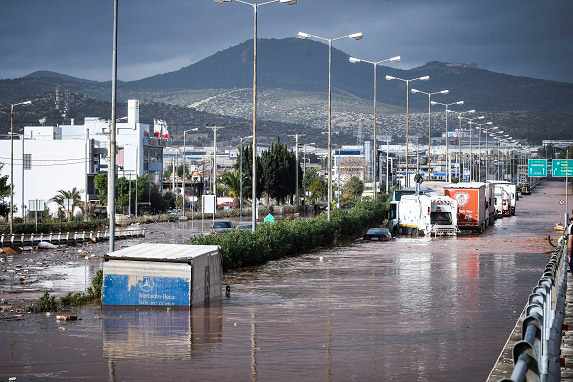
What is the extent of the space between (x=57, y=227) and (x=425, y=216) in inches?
999

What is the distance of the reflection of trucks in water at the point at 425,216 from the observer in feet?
186

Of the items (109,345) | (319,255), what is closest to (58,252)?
(319,255)

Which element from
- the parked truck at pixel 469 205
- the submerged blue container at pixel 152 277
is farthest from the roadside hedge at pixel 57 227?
the submerged blue container at pixel 152 277

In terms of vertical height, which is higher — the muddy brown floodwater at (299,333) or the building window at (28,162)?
the building window at (28,162)

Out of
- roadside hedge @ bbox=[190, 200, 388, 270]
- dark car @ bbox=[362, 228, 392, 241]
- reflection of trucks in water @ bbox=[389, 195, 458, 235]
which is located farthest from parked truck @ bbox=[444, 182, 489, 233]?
dark car @ bbox=[362, 228, 392, 241]

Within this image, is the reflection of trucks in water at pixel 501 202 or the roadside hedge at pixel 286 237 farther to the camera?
the reflection of trucks in water at pixel 501 202

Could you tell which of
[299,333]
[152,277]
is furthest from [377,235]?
[299,333]

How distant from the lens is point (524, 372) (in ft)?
20.7

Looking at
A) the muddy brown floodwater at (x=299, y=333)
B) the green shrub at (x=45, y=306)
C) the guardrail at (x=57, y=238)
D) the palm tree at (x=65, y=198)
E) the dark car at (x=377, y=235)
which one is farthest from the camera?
the palm tree at (x=65, y=198)

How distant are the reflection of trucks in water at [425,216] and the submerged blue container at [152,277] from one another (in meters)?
35.9

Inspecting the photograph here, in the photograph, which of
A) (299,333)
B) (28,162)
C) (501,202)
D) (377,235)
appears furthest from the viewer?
(28,162)

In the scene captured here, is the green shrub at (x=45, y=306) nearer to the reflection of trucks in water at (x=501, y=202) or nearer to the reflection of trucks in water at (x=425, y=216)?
the reflection of trucks in water at (x=425, y=216)

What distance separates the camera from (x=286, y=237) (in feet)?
131

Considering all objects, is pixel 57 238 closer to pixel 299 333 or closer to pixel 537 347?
pixel 299 333
